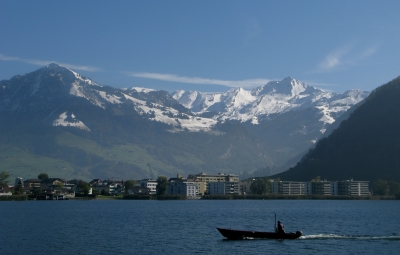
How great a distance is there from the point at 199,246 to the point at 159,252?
7.64 metres

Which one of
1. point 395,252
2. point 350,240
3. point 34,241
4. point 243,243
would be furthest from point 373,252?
point 34,241

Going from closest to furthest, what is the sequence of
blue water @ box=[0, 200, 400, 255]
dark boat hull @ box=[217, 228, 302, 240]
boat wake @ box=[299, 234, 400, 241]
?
blue water @ box=[0, 200, 400, 255] < dark boat hull @ box=[217, 228, 302, 240] < boat wake @ box=[299, 234, 400, 241]

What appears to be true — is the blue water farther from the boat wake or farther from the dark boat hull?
the dark boat hull

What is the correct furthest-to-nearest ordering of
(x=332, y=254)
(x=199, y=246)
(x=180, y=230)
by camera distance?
1. (x=180, y=230)
2. (x=199, y=246)
3. (x=332, y=254)

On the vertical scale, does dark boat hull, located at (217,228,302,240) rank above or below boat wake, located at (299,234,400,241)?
above

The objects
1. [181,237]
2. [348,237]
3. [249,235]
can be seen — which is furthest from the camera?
[181,237]

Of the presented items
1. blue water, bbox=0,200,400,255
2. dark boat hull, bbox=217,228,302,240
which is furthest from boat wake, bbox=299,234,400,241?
dark boat hull, bbox=217,228,302,240

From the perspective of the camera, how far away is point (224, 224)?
115m

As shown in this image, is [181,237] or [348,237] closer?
[348,237]

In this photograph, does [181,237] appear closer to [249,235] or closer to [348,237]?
[249,235]

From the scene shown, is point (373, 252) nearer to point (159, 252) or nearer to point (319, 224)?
point (159, 252)

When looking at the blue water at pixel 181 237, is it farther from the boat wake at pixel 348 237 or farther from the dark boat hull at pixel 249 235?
the dark boat hull at pixel 249 235

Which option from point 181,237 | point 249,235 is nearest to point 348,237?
point 249,235

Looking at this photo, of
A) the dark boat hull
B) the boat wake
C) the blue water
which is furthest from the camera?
the boat wake
